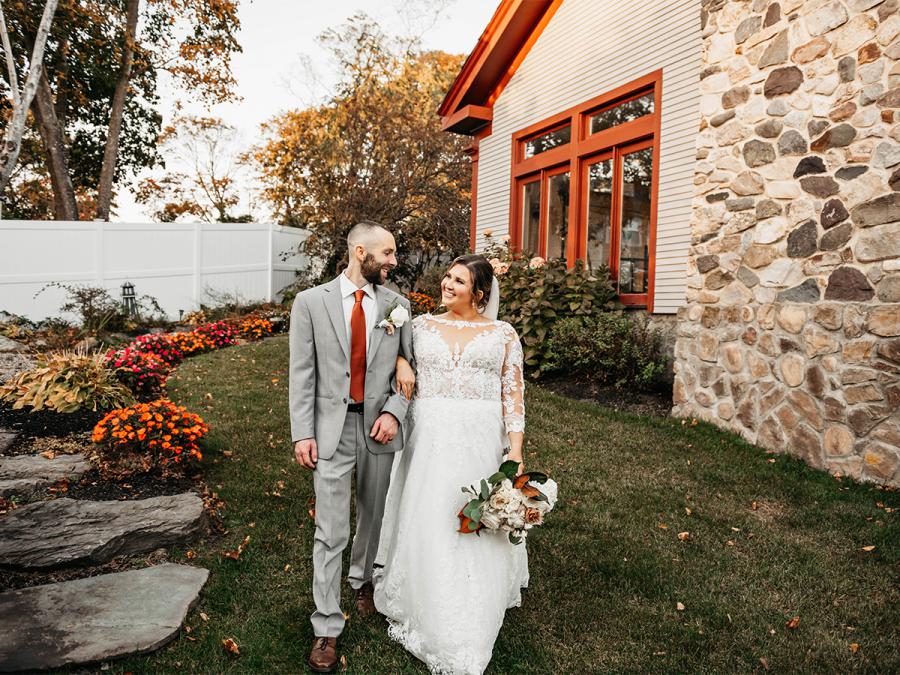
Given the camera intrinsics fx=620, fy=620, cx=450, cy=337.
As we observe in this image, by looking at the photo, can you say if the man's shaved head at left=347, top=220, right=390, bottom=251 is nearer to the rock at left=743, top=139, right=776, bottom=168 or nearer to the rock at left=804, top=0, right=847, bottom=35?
the rock at left=743, top=139, right=776, bottom=168

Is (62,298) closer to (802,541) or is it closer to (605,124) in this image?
(605,124)

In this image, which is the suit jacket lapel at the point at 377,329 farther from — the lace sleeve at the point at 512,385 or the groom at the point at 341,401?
the lace sleeve at the point at 512,385

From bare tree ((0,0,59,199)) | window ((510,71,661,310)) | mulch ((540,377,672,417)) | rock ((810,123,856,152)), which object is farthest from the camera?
window ((510,71,661,310))

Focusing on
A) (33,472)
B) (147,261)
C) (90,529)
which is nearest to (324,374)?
(90,529)

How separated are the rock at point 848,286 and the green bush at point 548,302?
2989mm

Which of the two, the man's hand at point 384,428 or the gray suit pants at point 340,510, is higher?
the man's hand at point 384,428

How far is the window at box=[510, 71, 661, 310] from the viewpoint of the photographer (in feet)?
26.5

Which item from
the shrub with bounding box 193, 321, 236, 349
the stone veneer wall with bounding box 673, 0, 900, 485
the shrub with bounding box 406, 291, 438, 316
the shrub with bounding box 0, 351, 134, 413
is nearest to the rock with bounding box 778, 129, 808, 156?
the stone veneer wall with bounding box 673, 0, 900, 485

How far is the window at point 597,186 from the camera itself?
26.5ft

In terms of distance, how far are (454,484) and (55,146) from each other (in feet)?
50.8

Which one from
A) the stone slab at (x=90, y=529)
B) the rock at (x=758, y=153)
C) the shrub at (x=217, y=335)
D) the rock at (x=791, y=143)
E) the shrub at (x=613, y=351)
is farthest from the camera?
the shrub at (x=217, y=335)

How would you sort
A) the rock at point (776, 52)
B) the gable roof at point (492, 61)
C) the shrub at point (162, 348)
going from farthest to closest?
the gable roof at point (492, 61) → the shrub at point (162, 348) → the rock at point (776, 52)

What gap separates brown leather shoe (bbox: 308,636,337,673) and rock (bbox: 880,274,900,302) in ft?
15.3

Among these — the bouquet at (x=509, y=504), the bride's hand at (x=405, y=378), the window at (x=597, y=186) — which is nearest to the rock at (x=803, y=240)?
the window at (x=597, y=186)
